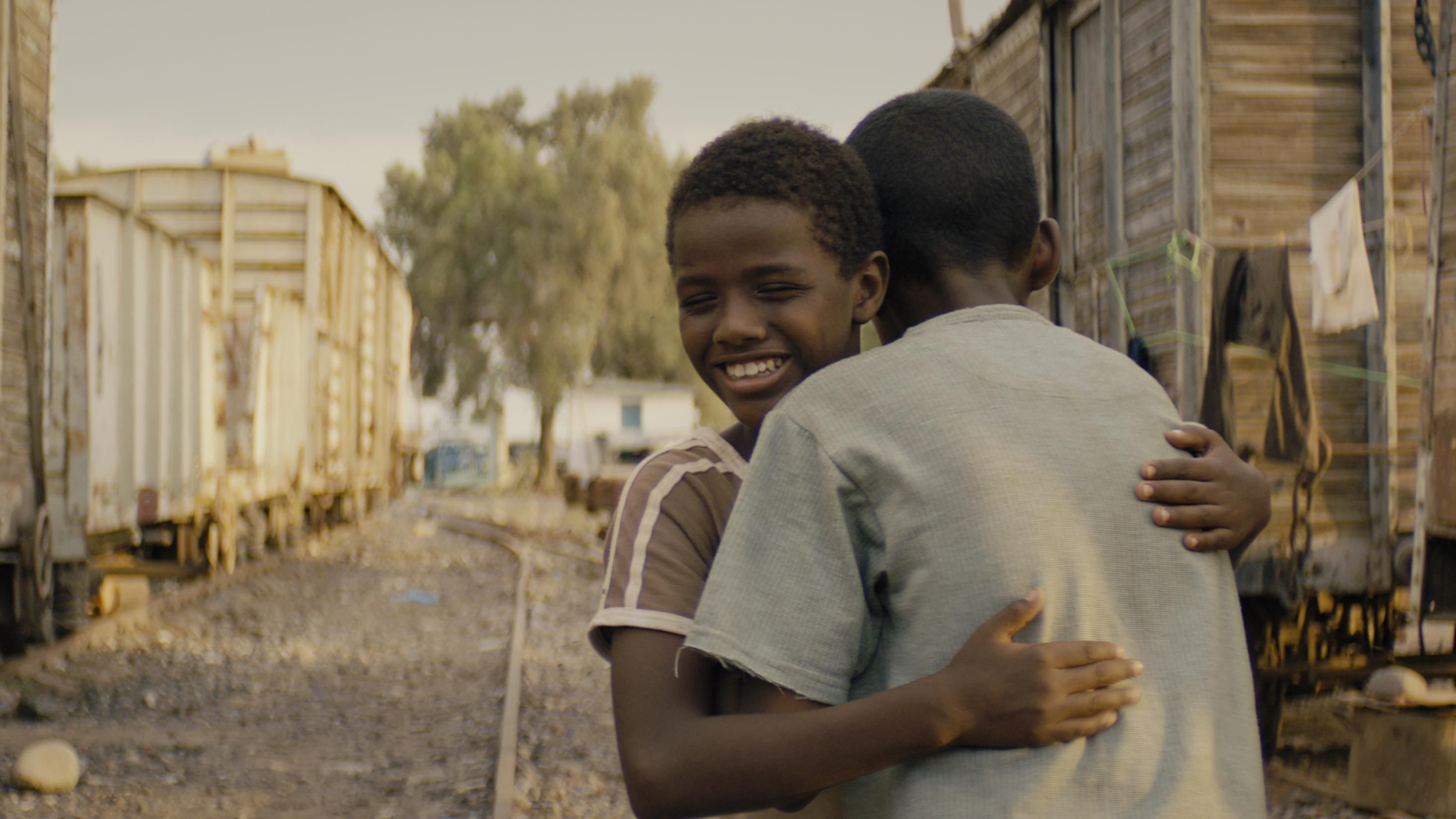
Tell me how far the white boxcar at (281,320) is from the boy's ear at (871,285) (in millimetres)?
10330

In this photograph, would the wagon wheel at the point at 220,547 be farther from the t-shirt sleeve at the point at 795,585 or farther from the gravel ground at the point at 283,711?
the t-shirt sleeve at the point at 795,585

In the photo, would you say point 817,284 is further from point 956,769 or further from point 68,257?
point 68,257

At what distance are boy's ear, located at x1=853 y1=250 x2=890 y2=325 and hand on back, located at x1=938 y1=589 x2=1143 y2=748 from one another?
0.51 metres

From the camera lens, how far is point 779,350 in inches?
61.7

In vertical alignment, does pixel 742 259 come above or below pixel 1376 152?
below

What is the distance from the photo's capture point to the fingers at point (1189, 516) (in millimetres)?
1267

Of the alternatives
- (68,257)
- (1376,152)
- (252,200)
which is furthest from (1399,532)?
(252,200)

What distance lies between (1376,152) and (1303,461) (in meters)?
2.07

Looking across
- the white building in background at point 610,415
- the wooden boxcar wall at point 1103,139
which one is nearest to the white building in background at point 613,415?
the white building in background at point 610,415

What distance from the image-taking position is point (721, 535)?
144 centimetres

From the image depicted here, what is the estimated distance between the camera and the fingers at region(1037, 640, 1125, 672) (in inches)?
46.6

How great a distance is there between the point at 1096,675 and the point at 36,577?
24.9 ft

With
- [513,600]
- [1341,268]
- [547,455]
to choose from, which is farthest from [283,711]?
[547,455]

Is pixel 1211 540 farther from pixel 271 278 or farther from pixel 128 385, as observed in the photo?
pixel 271 278
